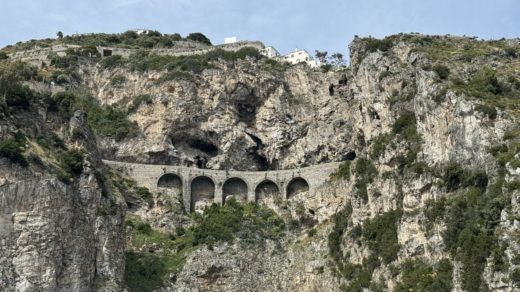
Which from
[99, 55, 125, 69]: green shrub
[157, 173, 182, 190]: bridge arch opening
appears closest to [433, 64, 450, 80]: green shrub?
[157, 173, 182, 190]: bridge arch opening

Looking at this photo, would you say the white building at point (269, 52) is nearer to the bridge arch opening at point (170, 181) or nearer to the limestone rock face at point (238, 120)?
the limestone rock face at point (238, 120)

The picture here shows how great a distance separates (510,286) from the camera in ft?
172

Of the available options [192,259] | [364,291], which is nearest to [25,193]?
[192,259]

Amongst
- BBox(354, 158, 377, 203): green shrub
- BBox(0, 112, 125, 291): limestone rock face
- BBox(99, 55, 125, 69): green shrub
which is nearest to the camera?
BBox(0, 112, 125, 291): limestone rock face

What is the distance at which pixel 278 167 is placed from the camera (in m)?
87.5

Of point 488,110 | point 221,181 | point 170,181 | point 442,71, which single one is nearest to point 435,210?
point 488,110

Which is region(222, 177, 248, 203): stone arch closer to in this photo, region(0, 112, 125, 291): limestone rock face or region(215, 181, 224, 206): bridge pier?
region(215, 181, 224, 206): bridge pier

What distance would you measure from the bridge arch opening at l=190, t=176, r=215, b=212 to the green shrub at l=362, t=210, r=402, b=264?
59.8 ft

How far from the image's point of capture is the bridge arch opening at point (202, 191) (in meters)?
82.9

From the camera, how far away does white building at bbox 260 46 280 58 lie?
4071 inches

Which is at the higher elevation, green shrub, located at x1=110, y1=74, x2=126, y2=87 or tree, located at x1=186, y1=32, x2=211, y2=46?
tree, located at x1=186, y1=32, x2=211, y2=46

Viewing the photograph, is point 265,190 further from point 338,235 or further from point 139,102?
point 139,102

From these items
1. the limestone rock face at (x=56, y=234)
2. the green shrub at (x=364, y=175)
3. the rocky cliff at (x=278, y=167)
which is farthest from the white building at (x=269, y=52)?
the limestone rock face at (x=56, y=234)

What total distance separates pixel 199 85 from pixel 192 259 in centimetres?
2291
